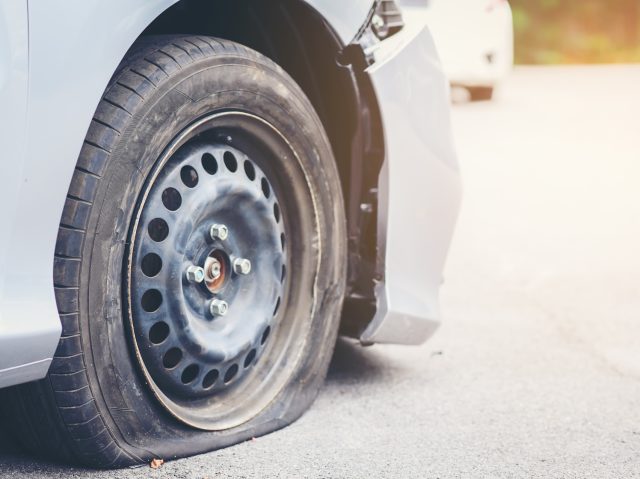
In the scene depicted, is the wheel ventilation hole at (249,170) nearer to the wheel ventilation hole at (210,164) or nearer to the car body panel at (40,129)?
the wheel ventilation hole at (210,164)

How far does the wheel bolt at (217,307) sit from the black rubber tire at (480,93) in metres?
10.5

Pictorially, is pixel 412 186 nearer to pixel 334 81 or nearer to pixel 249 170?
pixel 334 81

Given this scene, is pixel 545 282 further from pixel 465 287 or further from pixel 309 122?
pixel 309 122

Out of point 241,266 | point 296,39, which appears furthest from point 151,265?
point 296,39

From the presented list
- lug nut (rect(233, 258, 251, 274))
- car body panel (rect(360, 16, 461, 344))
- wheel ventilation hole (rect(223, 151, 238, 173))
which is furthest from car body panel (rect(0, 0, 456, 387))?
car body panel (rect(360, 16, 461, 344))

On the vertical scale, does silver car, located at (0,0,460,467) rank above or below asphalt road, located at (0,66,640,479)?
above

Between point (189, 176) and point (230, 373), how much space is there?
1.66ft

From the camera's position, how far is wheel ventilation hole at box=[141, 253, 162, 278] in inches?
82.5

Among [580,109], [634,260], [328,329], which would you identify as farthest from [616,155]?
[328,329]

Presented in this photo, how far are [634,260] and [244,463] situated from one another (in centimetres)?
339

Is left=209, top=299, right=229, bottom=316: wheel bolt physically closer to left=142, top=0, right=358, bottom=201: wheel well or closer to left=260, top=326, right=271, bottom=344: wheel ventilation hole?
left=260, top=326, right=271, bottom=344: wheel ventilation hole

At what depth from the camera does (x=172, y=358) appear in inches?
86.1

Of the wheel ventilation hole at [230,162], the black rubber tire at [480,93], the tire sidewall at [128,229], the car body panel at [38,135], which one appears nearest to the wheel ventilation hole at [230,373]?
the tire sidewall at [128,229]

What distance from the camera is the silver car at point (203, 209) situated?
1757mm
